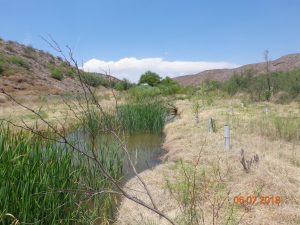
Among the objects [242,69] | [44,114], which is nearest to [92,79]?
[44,114]

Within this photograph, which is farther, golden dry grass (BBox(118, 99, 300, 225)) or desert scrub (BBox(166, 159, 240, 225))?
golden dry grass (BBox(118, 99, 300, 225))

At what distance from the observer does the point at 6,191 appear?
2.78m

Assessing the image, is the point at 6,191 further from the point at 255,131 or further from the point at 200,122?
the point at 200,122

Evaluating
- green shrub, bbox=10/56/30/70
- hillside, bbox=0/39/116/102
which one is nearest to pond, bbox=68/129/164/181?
hillside, bbox=0/39/116/102

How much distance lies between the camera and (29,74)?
92.1 feet

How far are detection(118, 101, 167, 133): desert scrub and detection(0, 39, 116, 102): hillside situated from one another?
30.0ft

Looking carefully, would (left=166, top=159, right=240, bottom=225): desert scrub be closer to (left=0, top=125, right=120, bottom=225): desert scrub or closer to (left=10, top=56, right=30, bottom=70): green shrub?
(left=0, top=125, right=120, bottom=225): desert scrub

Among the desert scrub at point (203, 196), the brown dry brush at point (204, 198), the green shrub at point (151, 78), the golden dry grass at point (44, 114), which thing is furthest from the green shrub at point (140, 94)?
the green shrub at point (151, 78)

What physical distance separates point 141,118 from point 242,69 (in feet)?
142

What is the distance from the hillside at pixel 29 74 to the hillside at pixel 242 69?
2698cm

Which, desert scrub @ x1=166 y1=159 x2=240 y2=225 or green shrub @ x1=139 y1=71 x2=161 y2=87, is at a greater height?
green shrub @ x1=139 y1=71 x2=161 y2=87

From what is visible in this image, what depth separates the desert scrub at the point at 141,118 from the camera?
10430mm

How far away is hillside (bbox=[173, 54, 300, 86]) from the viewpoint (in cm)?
5561

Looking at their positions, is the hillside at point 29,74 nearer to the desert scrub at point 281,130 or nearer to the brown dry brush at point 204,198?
the desert scrub at point 281,130
